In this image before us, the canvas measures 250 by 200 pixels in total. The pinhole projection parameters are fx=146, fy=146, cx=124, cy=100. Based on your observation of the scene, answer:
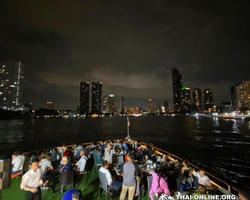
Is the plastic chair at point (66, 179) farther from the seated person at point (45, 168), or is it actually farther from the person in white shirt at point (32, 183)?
the person in white shirt at point (32, 183)

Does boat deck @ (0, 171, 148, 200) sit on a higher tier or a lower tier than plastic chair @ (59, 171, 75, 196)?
lower

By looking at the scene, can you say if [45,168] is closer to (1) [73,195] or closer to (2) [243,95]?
(1) [73,195]

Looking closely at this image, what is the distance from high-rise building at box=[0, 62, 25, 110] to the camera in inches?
5517

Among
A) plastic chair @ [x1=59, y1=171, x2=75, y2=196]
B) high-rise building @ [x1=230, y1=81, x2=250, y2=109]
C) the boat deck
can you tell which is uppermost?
high-rise building @ [x1=230, y1=81, x2=250, y2=109]

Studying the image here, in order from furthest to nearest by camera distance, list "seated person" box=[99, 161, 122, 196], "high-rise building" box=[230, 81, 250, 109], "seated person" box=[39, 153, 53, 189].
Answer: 1. "high-rise building" box=[230, 81, 250, 109]
2. "seated person" box=[39, 153, 53, 189]
3. "seated person" box=[99, 161, 122, 196]

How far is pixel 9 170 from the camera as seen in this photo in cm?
242

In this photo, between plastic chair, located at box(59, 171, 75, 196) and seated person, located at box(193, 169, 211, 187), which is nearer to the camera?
plastic chair, located at box(59, 171, 75, 196)

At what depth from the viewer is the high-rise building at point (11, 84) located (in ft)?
460

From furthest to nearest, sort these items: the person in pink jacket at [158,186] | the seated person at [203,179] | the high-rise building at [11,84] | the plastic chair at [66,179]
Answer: the high-rise building at [11,84], the seated person at [203,179], the plastic chair at [66,179], the person in pink jacket at [158,186]

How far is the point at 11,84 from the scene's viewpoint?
144500mm

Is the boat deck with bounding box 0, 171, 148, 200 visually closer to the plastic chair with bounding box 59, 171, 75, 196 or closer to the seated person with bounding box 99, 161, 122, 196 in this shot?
the plastic chair with bounding box 59, 171, 75, 196

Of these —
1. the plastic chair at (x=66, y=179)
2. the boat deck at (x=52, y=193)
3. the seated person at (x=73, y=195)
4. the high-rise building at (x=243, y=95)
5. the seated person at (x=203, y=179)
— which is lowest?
the boat deck at (x=52, y=193)

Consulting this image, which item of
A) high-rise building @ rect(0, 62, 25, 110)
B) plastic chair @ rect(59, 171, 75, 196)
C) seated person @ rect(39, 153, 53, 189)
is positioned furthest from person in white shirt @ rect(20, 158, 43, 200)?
high-rise building @ rect(0, 62, 25, 110)

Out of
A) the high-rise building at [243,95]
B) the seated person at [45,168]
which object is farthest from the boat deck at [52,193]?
the high-rise building at [243,95]
